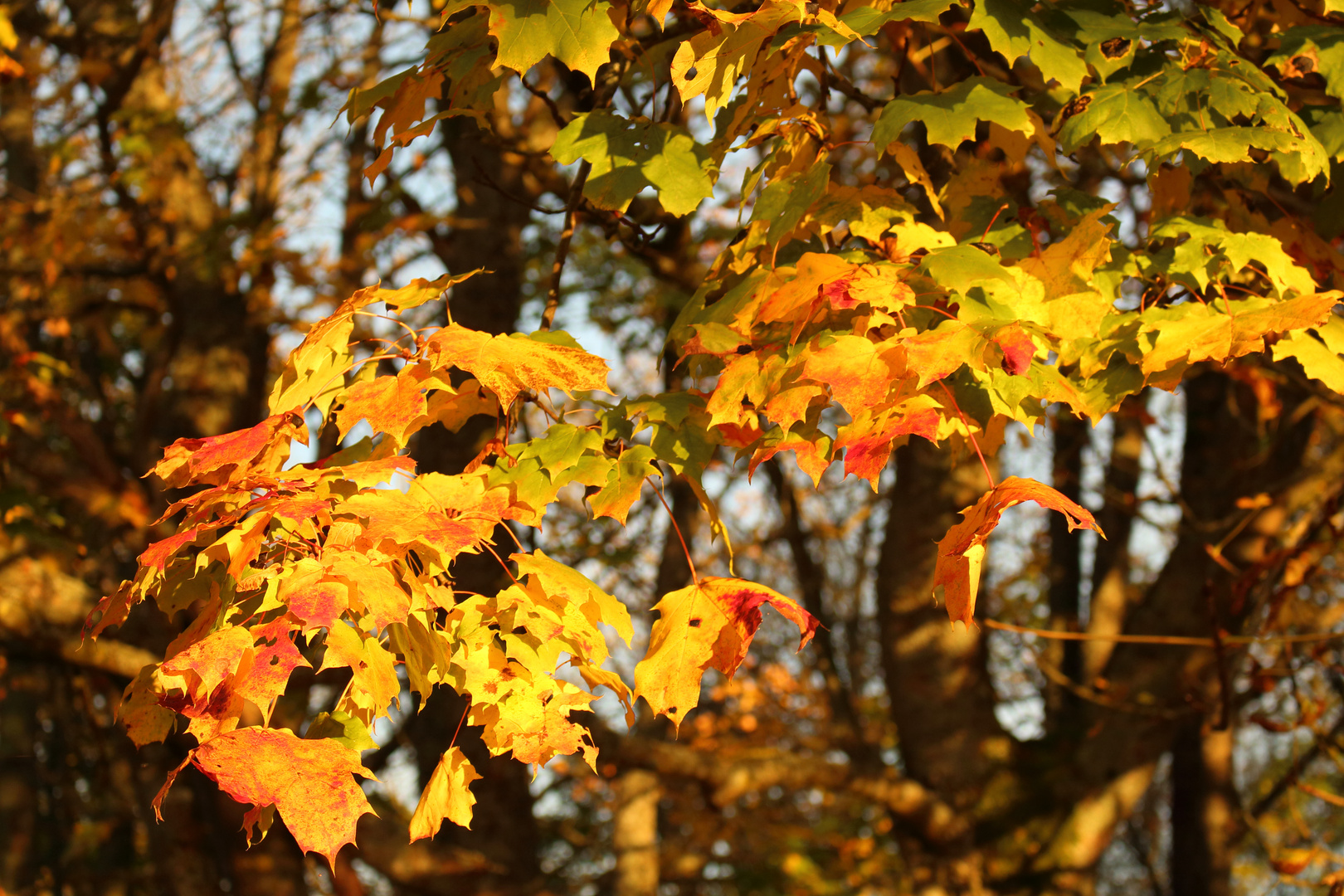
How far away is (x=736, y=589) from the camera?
1.84m

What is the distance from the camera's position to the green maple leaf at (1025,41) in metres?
2.05

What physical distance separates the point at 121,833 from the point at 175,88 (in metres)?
7.55

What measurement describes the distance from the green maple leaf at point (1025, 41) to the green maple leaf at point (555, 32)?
2.37 feet

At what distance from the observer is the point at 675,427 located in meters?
2.06

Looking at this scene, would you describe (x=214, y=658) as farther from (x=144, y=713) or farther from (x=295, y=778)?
(x=144, y=713)

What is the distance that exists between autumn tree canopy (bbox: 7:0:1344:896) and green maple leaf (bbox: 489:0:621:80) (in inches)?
0.4

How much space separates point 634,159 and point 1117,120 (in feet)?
3.16

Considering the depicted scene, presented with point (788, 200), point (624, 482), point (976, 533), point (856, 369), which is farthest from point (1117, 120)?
point (624, 482)

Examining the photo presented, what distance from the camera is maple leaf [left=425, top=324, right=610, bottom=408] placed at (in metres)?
1.71

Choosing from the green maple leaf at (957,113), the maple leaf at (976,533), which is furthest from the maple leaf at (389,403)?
the green maple leaf at (957,113)

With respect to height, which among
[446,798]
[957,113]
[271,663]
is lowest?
[446,798]

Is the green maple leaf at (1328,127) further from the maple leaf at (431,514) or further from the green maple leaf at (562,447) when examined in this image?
the maple leaf at (431,514)

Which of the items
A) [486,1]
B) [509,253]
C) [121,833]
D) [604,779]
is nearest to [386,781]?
[604,779]

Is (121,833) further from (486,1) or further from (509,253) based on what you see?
(486,1)
